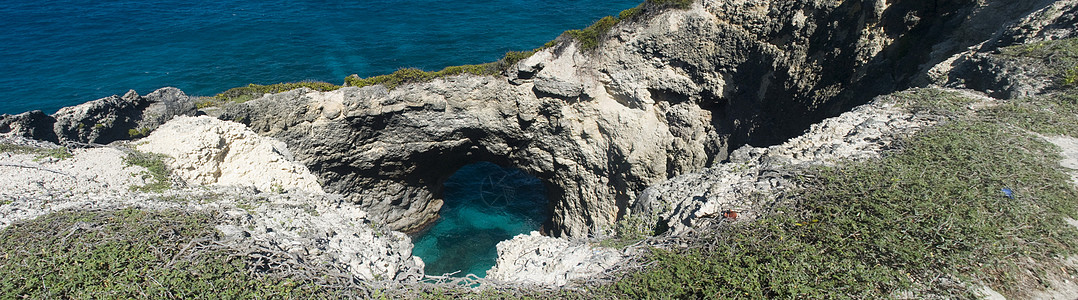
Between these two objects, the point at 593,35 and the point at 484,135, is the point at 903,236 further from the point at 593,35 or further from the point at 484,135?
the point at 484,135

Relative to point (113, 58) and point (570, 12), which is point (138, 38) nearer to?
point (113, 58)

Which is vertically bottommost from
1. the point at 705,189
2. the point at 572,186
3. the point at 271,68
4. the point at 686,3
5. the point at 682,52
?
the point at 572,186

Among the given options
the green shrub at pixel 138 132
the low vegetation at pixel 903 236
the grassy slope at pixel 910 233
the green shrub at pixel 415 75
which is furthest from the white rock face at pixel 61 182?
the grassy slope at pixel 910 233

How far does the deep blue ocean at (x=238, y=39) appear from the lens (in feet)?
101

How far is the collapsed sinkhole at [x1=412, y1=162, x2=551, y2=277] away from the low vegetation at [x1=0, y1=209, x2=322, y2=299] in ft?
49.7

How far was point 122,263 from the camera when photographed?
7.87m

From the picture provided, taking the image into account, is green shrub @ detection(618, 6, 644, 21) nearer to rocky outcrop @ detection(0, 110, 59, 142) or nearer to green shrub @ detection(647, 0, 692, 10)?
green shrub @ detection(647, 0, 692, 10)

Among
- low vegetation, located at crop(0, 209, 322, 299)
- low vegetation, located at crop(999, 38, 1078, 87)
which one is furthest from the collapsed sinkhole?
low vegetation, located at crop(999, 38, 1078, 87)

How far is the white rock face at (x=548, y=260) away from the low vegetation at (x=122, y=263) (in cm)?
396

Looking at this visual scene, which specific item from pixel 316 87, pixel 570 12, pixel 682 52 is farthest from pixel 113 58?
pixel 682 52

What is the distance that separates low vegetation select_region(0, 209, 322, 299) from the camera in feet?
24.4

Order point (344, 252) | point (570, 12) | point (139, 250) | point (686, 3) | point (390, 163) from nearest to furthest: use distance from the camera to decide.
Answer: point (139, 250) → point (344, 252) → point (686, 3) → point (390, 163) → point (570, 12)

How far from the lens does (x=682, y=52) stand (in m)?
17.3

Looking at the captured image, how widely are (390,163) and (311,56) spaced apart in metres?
18.3
